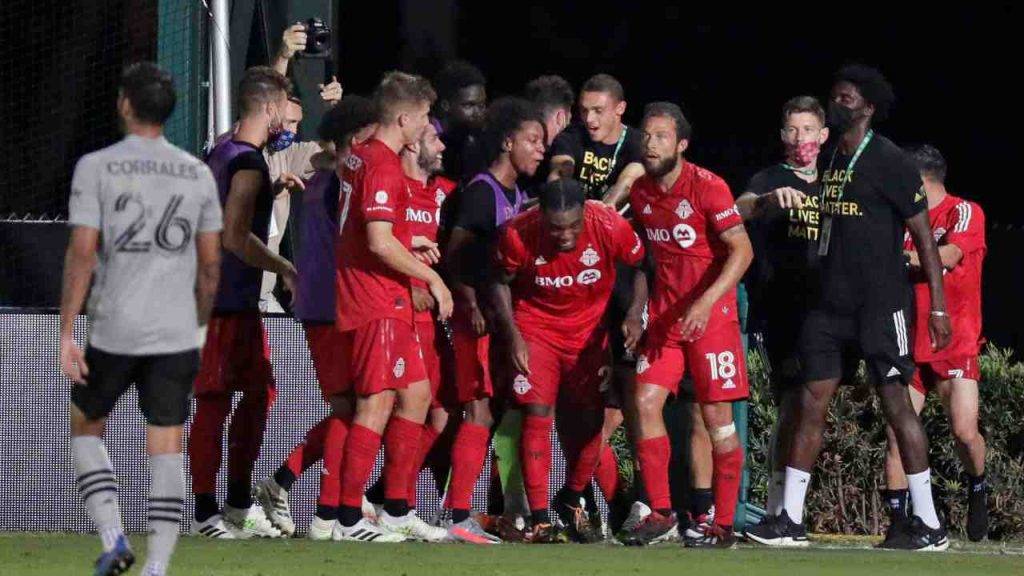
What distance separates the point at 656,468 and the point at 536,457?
58cm

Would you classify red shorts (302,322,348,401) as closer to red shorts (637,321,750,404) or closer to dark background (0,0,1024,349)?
red shorts (637,321,750,404)

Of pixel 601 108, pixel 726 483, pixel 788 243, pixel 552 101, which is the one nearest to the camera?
pixel 726 483

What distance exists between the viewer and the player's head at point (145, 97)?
691cm

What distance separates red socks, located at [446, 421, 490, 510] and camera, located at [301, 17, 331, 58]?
2927mm

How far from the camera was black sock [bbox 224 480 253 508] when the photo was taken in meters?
9.52

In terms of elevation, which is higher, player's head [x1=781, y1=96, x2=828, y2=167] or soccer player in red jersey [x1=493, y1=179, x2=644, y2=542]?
player's head [x1=781, y1=96, x2=828, y2=167]

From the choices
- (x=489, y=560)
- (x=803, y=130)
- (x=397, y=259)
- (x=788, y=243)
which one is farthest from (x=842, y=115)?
(x=489, y=560)

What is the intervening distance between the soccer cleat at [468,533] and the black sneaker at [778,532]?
49.3 inches

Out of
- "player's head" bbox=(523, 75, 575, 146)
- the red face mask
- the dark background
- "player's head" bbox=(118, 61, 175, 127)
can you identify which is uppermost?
the dark background

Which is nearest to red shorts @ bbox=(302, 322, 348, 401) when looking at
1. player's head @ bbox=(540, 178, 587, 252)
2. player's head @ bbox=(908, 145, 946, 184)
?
player's head @ bbox=(540, 178, 587, 252)

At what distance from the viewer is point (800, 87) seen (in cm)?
1627

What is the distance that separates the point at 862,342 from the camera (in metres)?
9.30

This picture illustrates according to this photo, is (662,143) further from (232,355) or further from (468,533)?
(232,355)

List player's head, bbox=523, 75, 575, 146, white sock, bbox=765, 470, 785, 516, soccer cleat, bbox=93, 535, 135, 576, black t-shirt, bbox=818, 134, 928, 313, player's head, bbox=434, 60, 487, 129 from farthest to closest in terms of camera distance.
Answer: player's head, bbox=434, 60, 487, 129
player's head, bbox=523, 75, 575, 146
white sock, bbox=765, 470, 785, 516
black t-shirt, bbox=818, 134, 928, 313
soccer cleat, bbox=93, 535, 135, 576
